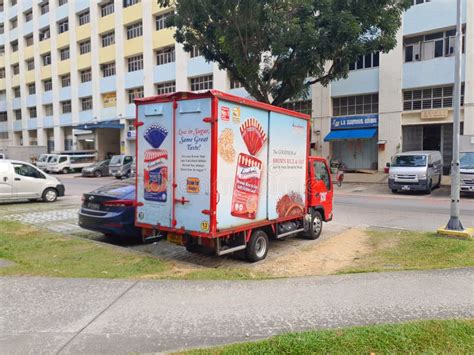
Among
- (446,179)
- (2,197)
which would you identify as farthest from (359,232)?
(446,179)

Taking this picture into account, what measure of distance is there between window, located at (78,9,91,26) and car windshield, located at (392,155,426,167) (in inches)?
1479

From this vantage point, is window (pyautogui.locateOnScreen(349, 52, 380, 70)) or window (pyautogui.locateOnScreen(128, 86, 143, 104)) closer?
window (pyautogui.locateOnScreen(349, 52, 380, 70))

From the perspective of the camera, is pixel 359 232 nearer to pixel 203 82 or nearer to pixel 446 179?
pixel 446 179

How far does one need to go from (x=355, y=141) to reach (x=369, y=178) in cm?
436

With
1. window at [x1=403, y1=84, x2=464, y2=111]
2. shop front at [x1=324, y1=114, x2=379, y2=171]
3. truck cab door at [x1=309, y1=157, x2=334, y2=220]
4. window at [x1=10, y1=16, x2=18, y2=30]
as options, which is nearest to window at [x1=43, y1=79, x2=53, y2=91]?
window at [x1=10, y1=16, x2=18, y2=30]

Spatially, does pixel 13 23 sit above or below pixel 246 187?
above

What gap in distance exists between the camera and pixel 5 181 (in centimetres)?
1409

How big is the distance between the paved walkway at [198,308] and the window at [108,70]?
129 feet

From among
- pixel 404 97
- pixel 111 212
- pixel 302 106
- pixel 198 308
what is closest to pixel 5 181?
pixel 111 212

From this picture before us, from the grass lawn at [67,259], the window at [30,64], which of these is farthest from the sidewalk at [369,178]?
the window at [30,64]

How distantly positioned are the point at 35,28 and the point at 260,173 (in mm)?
55190

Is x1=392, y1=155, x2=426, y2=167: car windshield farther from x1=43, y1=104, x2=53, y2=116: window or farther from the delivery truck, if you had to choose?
x1=43, y1=104, x2=53, y2=116: window

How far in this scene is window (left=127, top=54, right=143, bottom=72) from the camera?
38.6m

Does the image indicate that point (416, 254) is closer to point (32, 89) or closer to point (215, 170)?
point (215, 170)
